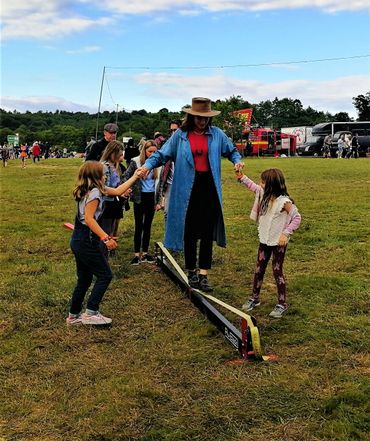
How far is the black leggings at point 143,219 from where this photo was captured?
24.0 ft

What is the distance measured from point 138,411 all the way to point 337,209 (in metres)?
8.91

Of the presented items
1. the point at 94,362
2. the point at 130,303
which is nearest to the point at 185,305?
the point at 130,303

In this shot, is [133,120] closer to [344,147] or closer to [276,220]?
[344,147]

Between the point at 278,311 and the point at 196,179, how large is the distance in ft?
5.03

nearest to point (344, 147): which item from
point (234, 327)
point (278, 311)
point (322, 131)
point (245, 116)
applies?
point (322, 131)

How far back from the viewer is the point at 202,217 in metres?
5.57

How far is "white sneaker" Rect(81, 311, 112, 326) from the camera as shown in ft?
16.1

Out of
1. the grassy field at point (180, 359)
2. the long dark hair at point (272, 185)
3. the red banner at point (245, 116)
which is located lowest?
the grassy field at point (180, 359)

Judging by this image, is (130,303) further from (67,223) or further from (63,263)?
(67,223)

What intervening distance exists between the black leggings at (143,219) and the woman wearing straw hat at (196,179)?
69.2 inches

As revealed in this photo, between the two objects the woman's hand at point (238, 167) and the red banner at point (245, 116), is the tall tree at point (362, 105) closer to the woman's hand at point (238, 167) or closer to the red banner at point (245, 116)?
the red banner at point (245, 116)

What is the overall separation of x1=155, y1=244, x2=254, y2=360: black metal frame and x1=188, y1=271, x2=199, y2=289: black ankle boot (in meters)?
0.06

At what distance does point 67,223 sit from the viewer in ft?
34.6

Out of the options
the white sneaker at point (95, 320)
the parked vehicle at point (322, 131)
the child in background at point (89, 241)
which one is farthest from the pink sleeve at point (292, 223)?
the parked vehicle at point (322, 131)
